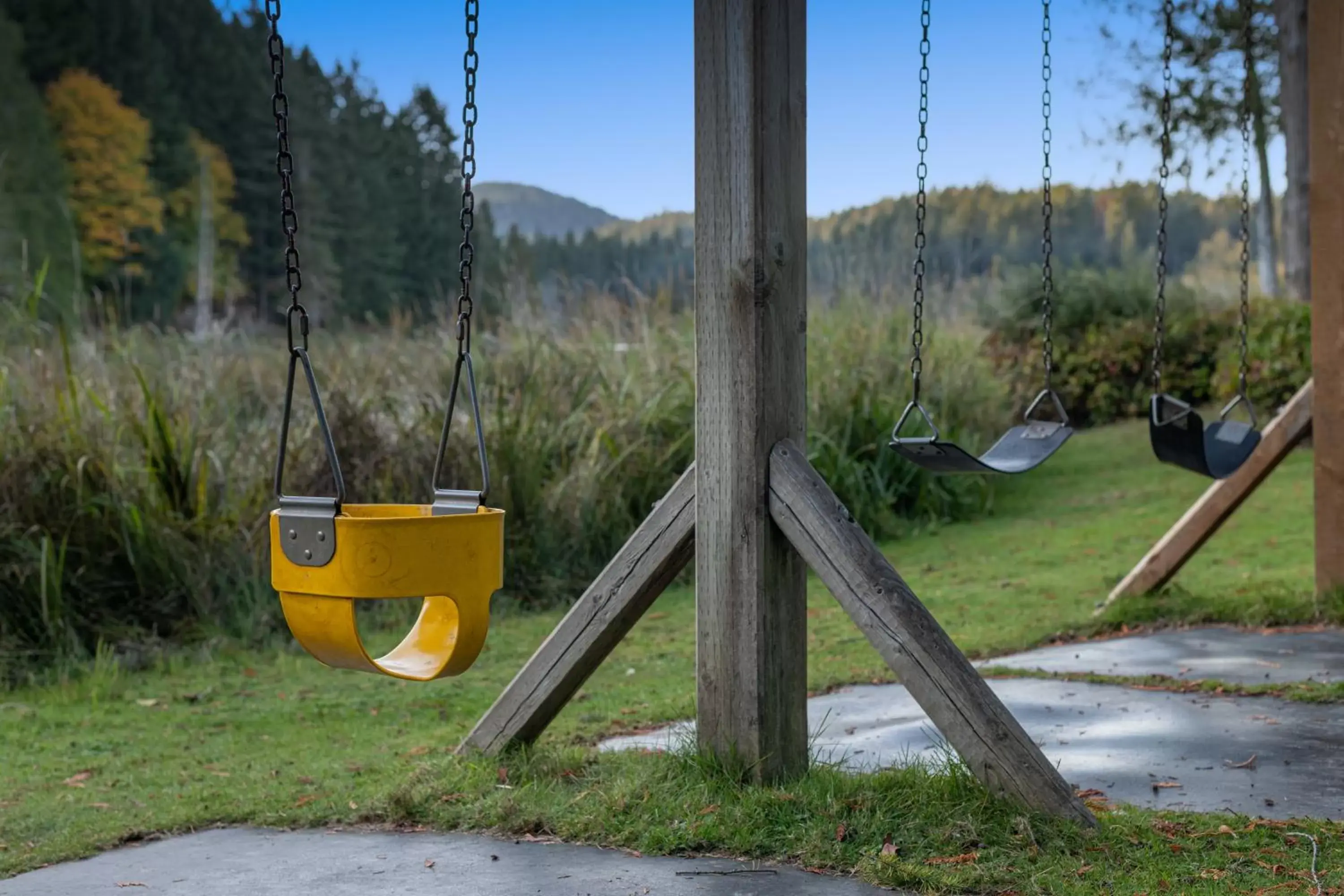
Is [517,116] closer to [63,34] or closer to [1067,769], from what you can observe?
[63,34]

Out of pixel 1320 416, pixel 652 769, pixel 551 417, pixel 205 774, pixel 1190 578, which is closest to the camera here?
pixel 652 769

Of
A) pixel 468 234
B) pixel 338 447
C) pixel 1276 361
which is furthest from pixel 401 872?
pixel 1276 361

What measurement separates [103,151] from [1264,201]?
27041mm

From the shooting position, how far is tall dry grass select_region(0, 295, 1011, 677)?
6.22m

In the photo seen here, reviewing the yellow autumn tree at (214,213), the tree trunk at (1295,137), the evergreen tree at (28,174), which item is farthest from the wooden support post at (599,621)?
the yellow autumn tree at (214,213)

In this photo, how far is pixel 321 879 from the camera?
121 inches

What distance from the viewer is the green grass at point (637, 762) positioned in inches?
121

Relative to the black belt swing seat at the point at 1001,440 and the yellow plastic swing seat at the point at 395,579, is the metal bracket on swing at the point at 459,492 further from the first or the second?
the black belt swing seat at the point at 1001,440

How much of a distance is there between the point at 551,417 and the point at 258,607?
226cm

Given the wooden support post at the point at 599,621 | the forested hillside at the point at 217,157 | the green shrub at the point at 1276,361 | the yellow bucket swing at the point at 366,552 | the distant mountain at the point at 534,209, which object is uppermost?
the forested hillside at the point at 217,157

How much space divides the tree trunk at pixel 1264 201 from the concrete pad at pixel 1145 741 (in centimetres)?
1379

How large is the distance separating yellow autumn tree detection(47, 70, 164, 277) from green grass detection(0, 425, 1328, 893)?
28.5 m

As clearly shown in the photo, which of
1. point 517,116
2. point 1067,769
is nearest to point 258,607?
point 1067,769

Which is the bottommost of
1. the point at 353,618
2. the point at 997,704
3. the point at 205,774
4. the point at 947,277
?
the point at 205,774
